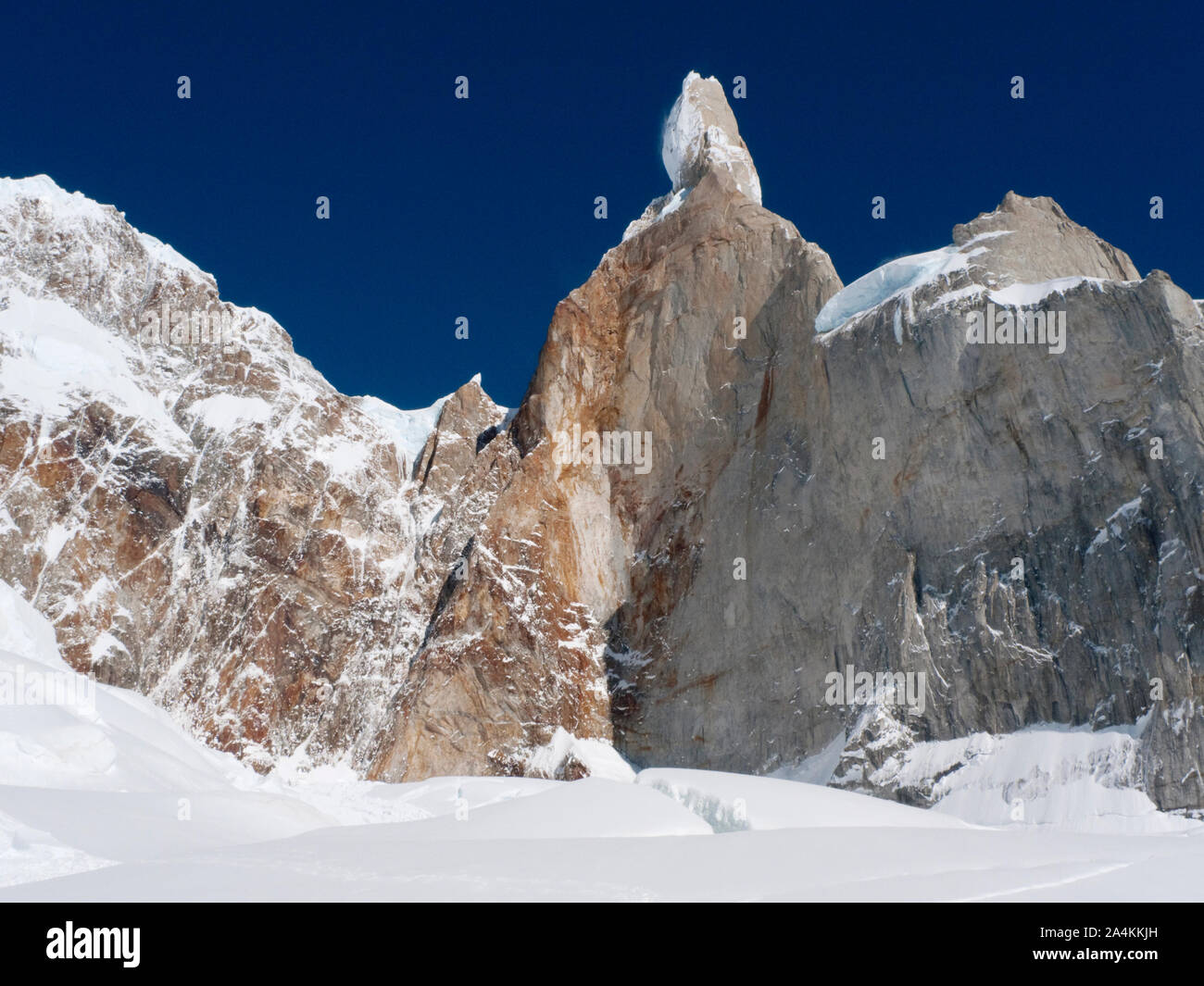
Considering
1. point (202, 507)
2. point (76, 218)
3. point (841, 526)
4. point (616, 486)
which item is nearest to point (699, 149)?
point (616, 486)

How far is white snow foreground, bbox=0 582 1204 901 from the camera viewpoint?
11578 mm

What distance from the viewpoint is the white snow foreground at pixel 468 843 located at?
11.6 meters

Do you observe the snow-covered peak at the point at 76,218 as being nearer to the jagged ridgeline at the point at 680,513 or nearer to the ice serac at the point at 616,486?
the jagged ridgeline at the point at 680,513

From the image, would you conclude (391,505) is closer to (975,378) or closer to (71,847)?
(975,378)

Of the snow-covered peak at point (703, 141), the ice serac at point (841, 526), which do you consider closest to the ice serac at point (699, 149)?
the snow-covered peak at point (703, 141)

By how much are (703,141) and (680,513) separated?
26.6m

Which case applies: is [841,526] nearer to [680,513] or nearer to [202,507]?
[680,513]

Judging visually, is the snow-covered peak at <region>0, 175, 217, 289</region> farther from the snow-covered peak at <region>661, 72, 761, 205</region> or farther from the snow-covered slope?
the snow-covered peak at <region>661, 72, 761, 205</region>

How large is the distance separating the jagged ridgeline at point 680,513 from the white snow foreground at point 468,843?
19.1 m

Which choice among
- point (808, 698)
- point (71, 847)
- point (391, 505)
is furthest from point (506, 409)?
point (71, 847)

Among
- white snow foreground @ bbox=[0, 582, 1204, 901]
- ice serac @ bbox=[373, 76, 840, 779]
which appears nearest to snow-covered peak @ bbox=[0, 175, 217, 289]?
ice serac @ bbox=[373, 76, 840, 779]

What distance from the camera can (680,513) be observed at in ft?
177

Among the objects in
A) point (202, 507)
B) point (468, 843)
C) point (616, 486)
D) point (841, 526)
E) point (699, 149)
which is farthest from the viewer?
point (699, 149)
